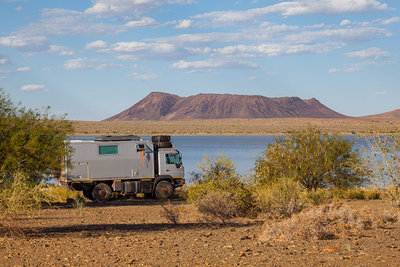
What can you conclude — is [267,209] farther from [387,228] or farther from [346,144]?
[346,144]

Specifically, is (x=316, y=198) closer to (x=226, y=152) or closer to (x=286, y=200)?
(x=286, y=200)

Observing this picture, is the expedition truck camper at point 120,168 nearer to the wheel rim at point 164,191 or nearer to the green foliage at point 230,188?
the wheel rim at point 164,191

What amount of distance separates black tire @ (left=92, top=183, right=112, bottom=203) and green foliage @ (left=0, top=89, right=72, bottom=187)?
362 centimetres

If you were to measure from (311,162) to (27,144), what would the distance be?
36.0 ft

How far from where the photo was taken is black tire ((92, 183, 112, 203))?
23.0m

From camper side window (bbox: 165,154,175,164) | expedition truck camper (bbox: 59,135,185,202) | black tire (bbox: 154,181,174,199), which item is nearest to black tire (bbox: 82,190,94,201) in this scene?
expedition truck camper (bbox: 59,135,185,202)

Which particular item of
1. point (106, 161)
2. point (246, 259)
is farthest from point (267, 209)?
point (106, 161)

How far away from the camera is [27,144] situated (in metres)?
A: 16.0

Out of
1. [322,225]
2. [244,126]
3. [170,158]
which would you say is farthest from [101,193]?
[244,126]

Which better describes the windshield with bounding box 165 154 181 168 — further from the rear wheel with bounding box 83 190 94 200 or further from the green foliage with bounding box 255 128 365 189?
the green foliage with bounding box 255 128 365 189

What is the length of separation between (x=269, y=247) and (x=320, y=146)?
484 inches

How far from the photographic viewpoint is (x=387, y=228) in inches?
499

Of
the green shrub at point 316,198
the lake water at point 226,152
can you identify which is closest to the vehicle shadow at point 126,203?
the lake water at point 226,152

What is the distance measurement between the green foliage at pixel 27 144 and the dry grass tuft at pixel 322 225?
7.29m
